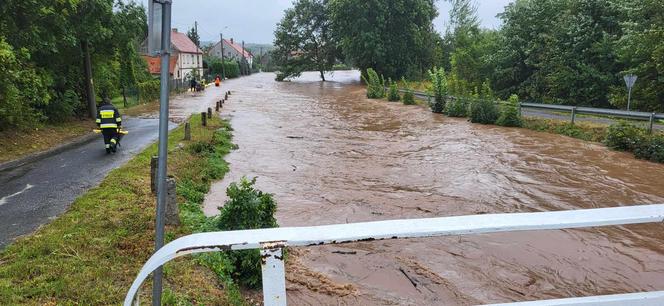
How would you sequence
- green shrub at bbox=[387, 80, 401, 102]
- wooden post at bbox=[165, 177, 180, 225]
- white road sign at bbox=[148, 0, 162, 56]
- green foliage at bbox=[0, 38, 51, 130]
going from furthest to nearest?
green shrub at bbox=[387, 80, 401, 102] → green foliage at bbox=[0, 38, 51, 130] → wooden post at bbox=[165, 177, 180, 225] → white road sign at bbox=[148, 0, 162, 56]

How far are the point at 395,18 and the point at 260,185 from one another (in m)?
39.4

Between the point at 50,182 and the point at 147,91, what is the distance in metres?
24.8

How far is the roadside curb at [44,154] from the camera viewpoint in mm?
11080

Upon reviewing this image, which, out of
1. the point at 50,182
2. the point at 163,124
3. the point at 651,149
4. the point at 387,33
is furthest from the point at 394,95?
the point at 163,124

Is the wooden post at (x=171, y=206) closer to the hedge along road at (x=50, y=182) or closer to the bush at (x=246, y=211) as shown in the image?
the bush at (x=246, y=211)

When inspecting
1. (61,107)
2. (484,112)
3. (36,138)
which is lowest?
(36,138)

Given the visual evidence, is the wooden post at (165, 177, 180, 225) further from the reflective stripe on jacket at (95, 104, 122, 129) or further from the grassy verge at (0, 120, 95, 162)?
the grassy verge at (0, 120, 95, 162)

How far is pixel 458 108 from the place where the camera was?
2339 centimetres

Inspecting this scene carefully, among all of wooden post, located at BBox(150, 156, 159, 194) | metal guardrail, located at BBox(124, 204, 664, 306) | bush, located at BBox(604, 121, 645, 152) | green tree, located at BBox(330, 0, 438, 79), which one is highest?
green tree, located at BBox(330, 0, 438, 79)

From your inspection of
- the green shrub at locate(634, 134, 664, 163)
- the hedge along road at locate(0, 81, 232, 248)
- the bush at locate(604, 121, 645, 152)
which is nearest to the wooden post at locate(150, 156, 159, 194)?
the hedge along road at locate(0, 81, 232, 248)

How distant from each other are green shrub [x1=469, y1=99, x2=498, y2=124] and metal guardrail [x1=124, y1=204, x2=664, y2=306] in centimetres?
1972

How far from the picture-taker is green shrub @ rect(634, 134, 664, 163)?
1344cm

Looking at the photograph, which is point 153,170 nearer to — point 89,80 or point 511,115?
point 89,80

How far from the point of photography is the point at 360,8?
45375 mm
